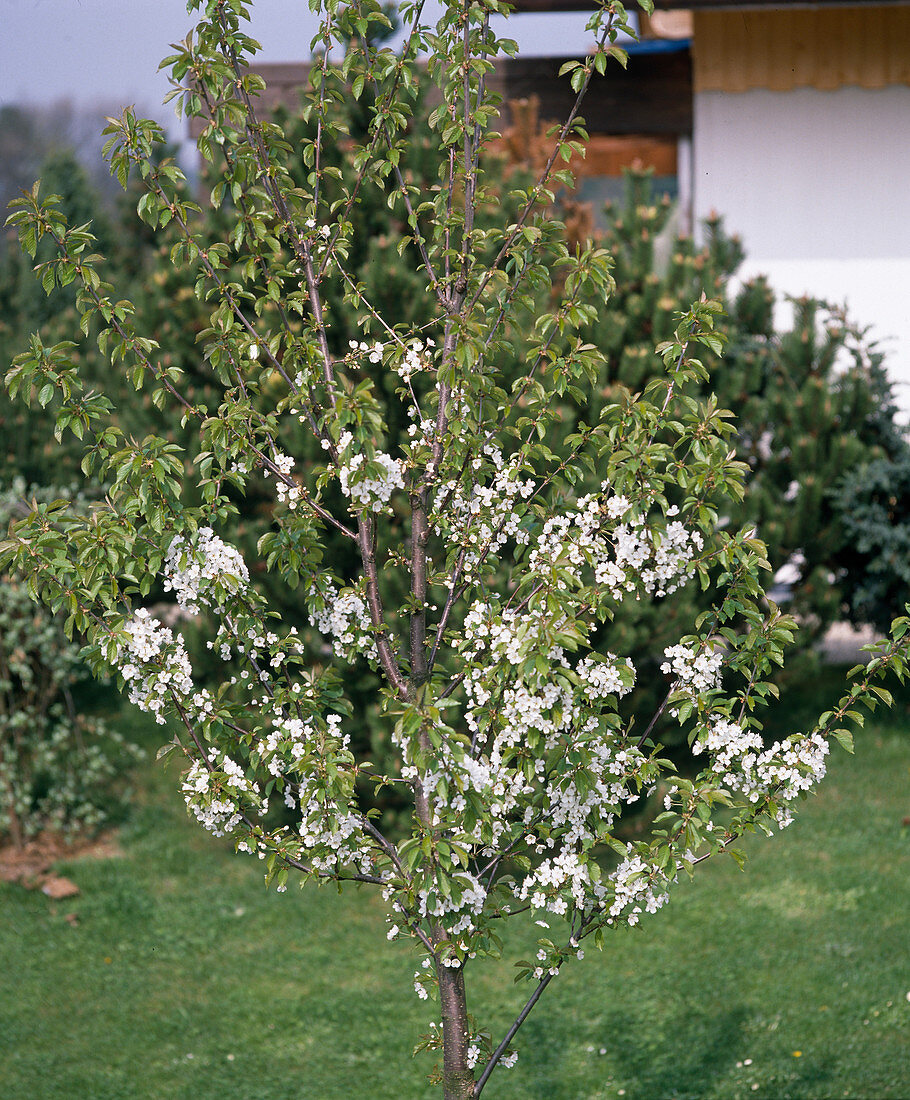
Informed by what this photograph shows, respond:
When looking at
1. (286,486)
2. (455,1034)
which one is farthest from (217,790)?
(455,1034)

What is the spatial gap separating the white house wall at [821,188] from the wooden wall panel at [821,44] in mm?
97

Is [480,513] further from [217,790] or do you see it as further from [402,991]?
[402,991]

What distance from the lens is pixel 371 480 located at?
2080 millimetres

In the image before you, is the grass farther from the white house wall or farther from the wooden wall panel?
the wooden wall panel

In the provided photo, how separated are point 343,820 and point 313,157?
1533 mm

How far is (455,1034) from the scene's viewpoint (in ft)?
7.80

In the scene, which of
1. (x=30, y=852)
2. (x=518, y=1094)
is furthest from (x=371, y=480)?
(x=30, y=852)

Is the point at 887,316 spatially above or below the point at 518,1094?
above

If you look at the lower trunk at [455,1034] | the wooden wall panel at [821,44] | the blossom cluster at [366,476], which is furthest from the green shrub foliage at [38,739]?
the wooden wall panel at [821,44]

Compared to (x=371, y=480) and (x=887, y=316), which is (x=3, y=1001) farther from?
(x=887, y=316)

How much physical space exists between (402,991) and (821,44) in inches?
256

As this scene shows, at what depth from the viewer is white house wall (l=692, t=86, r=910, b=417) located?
735 centimetres

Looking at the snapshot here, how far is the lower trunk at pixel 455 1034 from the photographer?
236 centimetres

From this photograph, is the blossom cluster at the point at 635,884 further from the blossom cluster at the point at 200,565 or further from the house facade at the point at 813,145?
the house facade at the point at 813,145
